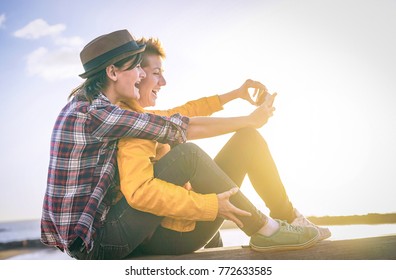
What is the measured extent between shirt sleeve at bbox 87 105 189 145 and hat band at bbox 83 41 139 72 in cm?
30

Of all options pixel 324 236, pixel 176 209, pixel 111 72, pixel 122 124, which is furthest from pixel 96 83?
pixel 324 236

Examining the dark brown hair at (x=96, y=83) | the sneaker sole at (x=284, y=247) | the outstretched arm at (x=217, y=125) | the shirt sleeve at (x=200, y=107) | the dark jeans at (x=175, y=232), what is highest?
the dark brown hair at (x=96, y=83)

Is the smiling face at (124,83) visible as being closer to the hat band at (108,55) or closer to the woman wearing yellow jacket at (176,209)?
the hat band at (108,55)

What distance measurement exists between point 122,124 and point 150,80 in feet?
2.15

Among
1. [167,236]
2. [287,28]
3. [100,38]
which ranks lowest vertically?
[167,236]

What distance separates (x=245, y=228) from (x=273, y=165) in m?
0.32

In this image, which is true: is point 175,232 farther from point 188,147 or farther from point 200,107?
point 200,107

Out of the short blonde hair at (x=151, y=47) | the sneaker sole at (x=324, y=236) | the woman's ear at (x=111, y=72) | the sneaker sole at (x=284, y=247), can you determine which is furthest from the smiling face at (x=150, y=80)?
the sneaker sole at (x=324, y=236)

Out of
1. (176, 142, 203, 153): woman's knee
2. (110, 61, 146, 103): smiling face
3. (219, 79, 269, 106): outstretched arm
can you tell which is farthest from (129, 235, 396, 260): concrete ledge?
(219, 79, 269, 106): outstretched arm

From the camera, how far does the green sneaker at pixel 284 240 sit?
162 cm

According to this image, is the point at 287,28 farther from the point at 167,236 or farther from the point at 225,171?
the point at 167,236

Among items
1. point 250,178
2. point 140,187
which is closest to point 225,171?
point 250,178

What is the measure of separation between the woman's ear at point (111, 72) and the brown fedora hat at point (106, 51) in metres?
0.02

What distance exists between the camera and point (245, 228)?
1.63m
